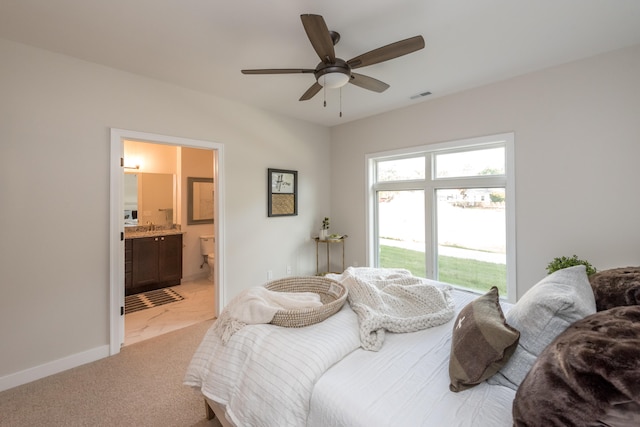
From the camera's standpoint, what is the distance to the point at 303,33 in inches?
79.7

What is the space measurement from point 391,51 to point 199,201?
4283 mm

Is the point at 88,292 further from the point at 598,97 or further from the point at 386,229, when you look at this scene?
the point at 598,97

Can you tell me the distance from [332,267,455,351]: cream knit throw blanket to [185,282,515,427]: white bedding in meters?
0.05

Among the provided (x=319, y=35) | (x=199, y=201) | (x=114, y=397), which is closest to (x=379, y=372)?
(x=319, y=35)

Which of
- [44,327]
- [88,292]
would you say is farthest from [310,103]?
[44,327]

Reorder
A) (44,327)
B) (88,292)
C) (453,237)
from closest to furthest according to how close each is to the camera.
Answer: (44,327) → (88,292) → (453,237)

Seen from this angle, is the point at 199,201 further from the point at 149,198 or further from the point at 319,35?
the point at 319,35

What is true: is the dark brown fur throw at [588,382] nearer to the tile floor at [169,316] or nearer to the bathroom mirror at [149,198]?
the tile floor at [169,316]

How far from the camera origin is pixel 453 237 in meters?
3.44

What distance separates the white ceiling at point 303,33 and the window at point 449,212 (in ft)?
3.14

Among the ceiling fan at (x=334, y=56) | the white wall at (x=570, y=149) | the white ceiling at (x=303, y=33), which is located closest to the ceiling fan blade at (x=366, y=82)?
the ceiling fan at (x=334, y=56)

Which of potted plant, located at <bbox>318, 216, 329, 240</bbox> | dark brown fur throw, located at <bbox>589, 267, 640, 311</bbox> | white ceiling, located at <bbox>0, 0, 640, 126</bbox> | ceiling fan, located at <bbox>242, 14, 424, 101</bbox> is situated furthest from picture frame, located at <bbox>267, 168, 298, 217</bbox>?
dark brown fur throw, located at <bbox>589, 267, 640, 311</bbox>

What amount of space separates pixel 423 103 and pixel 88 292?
424 cm

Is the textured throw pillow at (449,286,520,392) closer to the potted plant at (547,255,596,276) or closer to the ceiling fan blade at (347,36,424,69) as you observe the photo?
the ceiling fan blade at (347,36,424,69)
